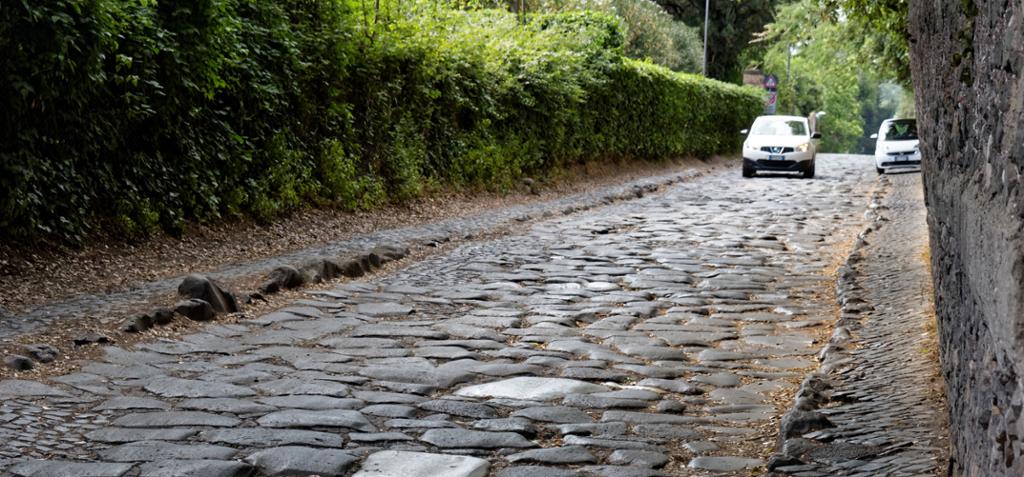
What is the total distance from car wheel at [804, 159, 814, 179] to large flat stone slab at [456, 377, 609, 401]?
2320 cm

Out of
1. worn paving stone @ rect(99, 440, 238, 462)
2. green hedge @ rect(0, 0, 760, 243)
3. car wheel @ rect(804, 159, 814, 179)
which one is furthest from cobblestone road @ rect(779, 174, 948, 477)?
car wheel @ rect(804, 159, 814, 179)

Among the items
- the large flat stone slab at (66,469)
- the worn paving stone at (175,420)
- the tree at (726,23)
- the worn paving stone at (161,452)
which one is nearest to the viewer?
the large flat stone slab at (66,469)

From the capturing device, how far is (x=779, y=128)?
1142 inches

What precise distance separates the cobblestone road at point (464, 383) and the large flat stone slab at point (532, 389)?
0.06 ft

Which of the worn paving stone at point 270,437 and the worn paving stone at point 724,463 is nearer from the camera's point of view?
the worn paving stone at point 724,463

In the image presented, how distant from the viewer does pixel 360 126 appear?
50.0 ft

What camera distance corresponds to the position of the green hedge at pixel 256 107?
8.80 metres

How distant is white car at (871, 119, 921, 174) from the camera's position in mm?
29109

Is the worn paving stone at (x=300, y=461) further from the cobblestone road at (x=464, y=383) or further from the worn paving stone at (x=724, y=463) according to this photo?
the worn paving stone at (x=724, y=463)

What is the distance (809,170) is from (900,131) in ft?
13.0

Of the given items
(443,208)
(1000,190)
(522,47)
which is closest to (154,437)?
(1000,190)

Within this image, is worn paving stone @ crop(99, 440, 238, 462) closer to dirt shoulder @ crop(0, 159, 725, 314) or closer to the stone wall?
the stone wall

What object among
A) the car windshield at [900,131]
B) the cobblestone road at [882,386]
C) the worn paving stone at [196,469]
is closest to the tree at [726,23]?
the car windshield at [900,131]

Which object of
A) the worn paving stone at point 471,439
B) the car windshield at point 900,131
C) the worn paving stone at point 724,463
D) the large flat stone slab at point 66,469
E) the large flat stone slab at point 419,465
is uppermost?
the car windshield at point 900,131
